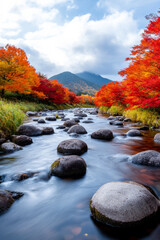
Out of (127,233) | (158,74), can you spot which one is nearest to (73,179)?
(127,233)

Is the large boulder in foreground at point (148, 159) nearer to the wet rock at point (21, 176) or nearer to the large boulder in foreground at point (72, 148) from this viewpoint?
the large boulder in foreground at point (72, 148)

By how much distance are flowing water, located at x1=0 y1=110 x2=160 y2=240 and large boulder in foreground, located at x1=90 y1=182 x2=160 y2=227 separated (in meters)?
0.13

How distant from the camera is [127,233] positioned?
1934mm

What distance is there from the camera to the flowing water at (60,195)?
6.55 feet

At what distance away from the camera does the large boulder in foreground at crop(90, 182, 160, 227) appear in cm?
199

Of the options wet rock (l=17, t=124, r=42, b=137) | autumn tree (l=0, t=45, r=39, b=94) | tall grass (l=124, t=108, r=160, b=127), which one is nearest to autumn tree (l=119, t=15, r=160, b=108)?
tall grass (l=124, t=108, r=160, b=127)

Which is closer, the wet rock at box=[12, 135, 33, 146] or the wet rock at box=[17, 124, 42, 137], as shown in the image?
the wet rock at box=[12, 135, 33, 146]

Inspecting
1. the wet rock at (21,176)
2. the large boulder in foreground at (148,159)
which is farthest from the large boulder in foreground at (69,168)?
the large boulder in foreground at (148,159)

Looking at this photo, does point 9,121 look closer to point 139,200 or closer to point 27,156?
point 27,156

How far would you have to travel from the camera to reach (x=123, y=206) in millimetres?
2031

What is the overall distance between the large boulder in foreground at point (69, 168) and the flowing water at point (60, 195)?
0.14m

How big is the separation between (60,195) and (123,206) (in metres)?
1.24

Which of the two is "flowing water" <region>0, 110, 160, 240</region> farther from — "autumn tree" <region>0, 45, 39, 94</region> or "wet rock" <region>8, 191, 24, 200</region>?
"autumn tree" <region>0, 45, 39, 94</region>

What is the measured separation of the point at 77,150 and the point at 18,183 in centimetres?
213
